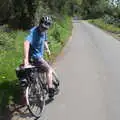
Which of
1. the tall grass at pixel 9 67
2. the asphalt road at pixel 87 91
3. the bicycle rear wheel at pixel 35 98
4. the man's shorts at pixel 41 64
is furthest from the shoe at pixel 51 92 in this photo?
the tall grass at pixel 9 67

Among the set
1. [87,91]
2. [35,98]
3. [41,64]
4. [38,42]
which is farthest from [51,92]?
[87,91]

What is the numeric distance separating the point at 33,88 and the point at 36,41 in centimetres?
106

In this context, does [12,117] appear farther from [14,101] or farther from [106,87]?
[106,87]

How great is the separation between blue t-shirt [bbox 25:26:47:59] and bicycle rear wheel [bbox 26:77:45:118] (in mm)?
714

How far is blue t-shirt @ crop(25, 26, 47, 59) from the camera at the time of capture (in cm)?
861

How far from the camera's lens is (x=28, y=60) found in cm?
891

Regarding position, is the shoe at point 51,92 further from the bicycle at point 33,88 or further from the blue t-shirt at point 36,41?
the blue t-shirt at point 36,41

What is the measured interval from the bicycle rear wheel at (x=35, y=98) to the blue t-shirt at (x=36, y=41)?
714mm

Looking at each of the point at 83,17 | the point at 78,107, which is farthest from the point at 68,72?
the point at 83,17

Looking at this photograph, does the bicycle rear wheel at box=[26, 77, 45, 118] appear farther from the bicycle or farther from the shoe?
the shoe

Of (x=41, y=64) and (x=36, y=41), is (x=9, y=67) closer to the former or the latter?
(x=41, y=64)

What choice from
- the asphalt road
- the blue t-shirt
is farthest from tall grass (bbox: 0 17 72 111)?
the blue t-shirt

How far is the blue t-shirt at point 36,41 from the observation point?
28.2ft

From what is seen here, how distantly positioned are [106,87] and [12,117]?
4.15 m
